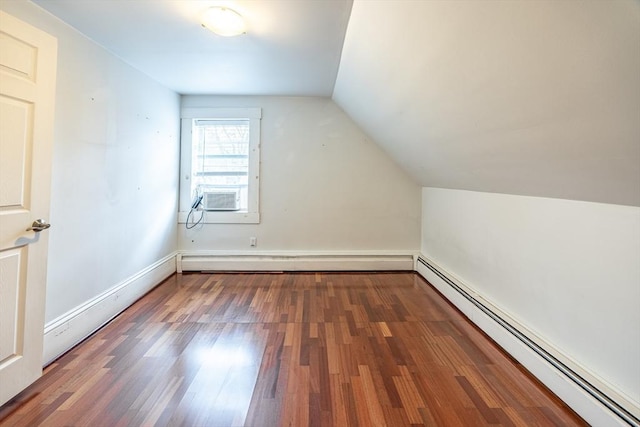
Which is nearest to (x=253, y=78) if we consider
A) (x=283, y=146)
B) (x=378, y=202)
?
(x=283, y=146)

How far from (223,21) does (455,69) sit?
1.49 meters

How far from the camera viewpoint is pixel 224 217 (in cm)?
389

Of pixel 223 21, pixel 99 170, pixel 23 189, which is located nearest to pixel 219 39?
pixel 223 21

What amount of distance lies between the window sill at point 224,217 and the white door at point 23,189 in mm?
2144

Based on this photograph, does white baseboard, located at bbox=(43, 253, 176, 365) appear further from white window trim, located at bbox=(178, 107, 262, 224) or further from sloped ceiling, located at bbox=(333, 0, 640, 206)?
sloped ceiling, located at bbox=(333, 0, 640, 206)

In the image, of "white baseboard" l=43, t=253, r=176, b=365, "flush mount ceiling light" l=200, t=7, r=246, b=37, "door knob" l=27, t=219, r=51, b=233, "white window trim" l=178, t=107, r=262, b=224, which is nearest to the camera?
"door knob" l=27, t=219, r=51, b=233

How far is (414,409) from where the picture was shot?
1542 mm

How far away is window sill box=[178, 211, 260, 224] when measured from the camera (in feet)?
12.8

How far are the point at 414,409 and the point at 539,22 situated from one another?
1.78 meters

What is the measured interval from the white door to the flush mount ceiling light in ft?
2.98

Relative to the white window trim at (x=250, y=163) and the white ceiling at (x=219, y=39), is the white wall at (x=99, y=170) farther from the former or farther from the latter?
the white window trim at (x=250, y=163)

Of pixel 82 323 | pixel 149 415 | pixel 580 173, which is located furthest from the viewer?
pixel 82 323

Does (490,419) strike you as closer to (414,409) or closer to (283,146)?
(414,409)

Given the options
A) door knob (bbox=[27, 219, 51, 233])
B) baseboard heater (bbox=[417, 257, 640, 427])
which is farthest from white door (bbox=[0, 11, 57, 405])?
baseboard heater (bbox=[417, 257, 640, 427])
